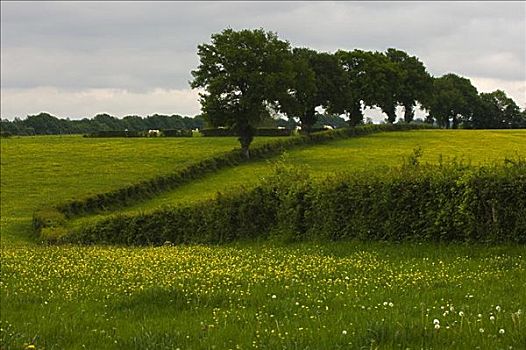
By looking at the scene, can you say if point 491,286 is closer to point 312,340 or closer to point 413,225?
point 312,340

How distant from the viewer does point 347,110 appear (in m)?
106

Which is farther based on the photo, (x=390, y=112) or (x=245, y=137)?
(x=390, y=112)

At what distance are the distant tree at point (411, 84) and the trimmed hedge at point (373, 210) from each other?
94.1 meters

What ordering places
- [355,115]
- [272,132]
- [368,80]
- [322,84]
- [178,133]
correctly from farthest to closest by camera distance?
[178,133] → [368,80] → [355,115] → [322,84] → [272,132]

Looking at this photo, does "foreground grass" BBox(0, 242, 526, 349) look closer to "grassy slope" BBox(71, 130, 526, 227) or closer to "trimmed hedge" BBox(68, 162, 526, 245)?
"trimmed hedge" BBox(68, 162, 526, 245)

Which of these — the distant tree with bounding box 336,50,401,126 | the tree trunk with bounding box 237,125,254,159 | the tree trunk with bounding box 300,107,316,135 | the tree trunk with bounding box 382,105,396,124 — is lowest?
the tree trunk with bounding box 237,125,254,159

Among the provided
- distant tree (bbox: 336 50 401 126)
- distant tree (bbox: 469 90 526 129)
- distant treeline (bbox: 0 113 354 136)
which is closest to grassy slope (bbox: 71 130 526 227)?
distant tree (bbox: 469 90 526 129)

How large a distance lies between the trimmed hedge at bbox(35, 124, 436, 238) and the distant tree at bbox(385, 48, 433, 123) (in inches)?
1390

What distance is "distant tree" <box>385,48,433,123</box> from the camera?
125688 mm

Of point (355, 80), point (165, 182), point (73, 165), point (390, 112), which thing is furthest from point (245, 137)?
point (390, 112)

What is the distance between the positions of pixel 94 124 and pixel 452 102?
94.3m

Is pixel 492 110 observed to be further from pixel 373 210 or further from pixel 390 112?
pixel 373 210

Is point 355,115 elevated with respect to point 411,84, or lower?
lower

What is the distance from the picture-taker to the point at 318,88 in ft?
328
